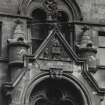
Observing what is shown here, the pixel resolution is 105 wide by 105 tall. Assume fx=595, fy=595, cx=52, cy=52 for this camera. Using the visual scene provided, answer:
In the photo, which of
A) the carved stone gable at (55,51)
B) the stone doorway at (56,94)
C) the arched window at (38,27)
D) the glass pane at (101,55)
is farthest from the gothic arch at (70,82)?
the glass pane at (101,55)

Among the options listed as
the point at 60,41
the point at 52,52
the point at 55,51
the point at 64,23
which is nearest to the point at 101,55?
the point at 64,23

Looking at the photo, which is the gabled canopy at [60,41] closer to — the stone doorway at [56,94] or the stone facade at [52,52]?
the stone facade at [52,52]

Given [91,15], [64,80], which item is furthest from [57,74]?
[91,15]

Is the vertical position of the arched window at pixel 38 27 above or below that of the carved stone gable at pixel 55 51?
above

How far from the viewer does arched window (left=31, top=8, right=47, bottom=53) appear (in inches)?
1229

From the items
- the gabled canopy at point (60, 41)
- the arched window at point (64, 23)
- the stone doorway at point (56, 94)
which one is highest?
the arched window at point (64, 23)

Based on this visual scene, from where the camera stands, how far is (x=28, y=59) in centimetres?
2864

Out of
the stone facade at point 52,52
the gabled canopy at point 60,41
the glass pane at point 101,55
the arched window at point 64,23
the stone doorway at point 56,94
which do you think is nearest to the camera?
the stone facade at point 52,52

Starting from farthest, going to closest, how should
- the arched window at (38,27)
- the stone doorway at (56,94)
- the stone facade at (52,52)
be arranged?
the arched window at (38,27) → the stone doorway at (56,94) → the stone facade at (52,52)

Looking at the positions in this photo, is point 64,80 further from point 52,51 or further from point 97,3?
point 97,3

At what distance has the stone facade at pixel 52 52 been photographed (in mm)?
28781

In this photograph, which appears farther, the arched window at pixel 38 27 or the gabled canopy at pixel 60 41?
the arched window at pixel 38 27

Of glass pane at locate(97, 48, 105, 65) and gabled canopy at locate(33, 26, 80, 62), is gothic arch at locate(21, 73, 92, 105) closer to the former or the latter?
gabled canopy at locate(33, 26, 80, 62)

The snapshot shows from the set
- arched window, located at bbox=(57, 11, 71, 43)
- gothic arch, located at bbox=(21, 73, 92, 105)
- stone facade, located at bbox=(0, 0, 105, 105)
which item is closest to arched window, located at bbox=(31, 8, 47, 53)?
stone facade, located at bbox=(0, 0, 105, 105)
